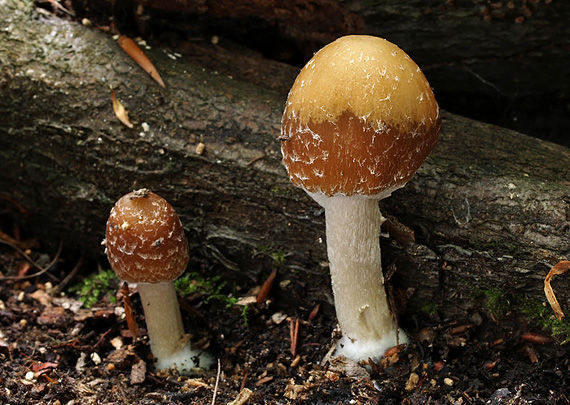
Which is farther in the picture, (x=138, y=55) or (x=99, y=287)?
Result: (x=99, y=287)

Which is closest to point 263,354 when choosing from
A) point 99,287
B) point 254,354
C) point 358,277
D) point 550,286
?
point 254,354

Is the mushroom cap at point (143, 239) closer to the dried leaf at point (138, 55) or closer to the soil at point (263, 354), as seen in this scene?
the soil at point (263, 354)

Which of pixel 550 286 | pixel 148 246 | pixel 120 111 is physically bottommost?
pixel 550 286

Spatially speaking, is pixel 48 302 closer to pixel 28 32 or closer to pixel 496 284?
pixel 28 32

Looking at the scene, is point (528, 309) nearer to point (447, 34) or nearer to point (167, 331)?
point (447, 34)

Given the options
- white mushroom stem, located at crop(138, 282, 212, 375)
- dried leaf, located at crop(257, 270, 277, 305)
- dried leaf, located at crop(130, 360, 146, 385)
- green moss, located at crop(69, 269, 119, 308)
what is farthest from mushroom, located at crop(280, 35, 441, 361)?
green moss, located at crop(69, 269, 119, 308)

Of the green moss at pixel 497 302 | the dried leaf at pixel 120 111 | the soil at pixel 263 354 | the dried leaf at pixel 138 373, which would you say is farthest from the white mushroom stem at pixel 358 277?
the dried leaf at pixel 120 111

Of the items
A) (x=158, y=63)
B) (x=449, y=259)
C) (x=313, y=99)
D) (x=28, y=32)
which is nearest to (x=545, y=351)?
(x=449, y=259)

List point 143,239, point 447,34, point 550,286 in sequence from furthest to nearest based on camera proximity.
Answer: point 447,34 < point 143,239 < point 550,286
